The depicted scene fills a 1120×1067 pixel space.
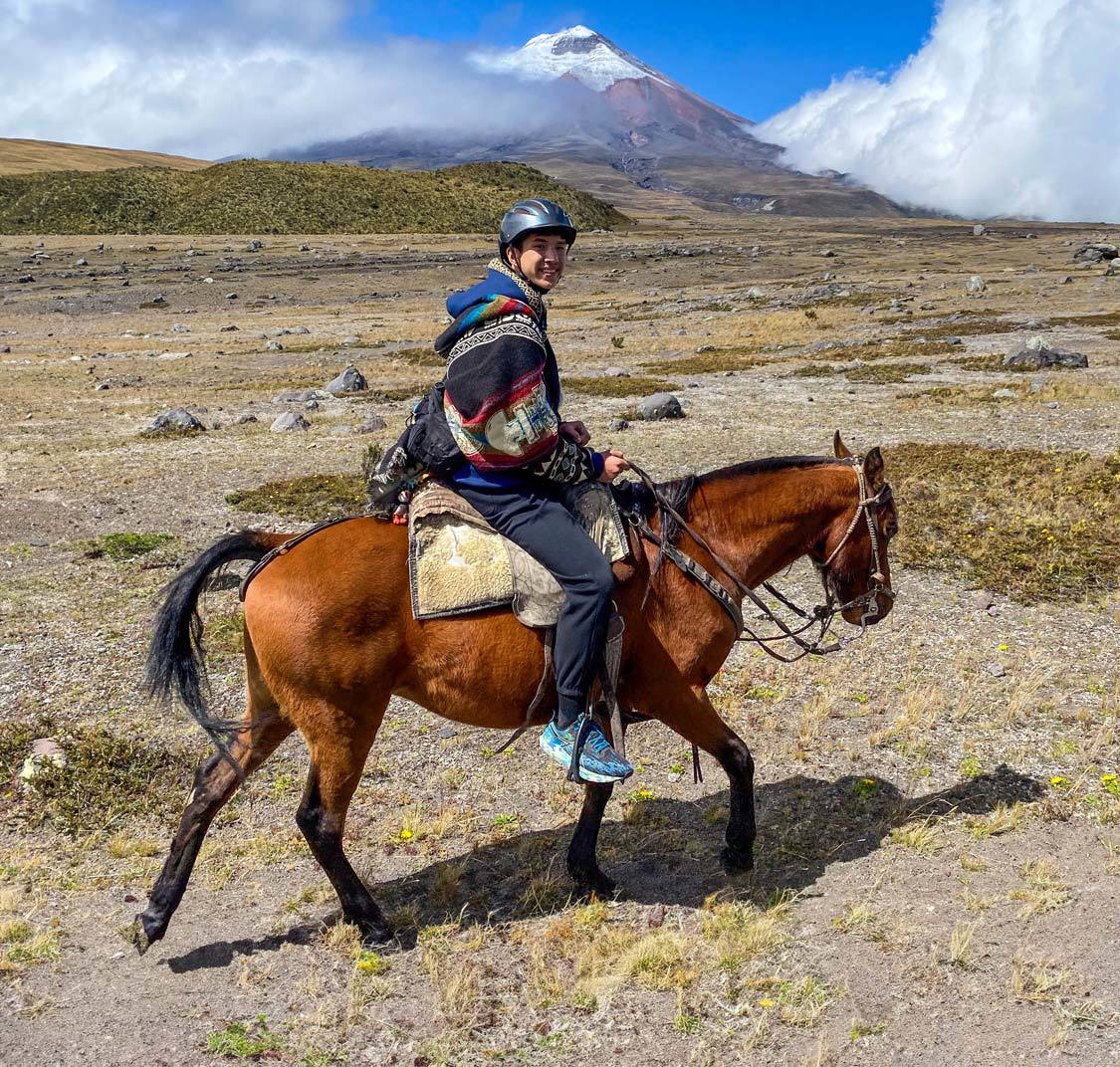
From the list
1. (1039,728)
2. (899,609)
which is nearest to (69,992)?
(1039,728)

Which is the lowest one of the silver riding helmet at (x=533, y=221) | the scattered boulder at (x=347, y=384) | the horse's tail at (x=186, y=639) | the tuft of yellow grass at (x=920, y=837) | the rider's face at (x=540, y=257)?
the tuft of yellow grass at (x=920, y=837)

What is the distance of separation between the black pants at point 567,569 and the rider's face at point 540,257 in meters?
1.20

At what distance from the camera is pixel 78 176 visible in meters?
99.3

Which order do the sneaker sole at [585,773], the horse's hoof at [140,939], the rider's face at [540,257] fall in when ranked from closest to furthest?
1. the rider's face at [540,257]
2. the sneaker sole at [585,773]
3. the horse's hoof at [140,939]

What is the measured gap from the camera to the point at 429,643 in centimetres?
539

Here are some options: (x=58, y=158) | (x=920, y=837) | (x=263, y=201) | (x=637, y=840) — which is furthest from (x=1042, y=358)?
(x=58, y=158)

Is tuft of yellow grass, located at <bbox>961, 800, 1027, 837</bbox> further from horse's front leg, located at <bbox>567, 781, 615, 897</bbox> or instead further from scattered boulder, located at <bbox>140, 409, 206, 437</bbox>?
scattered boulder, located at <bbox>140, 409, 206, 437</bbox>

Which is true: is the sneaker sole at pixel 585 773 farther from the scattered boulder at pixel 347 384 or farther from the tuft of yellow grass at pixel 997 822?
the scattered boulder at pixel 347 384

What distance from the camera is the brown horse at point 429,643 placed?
17.4 feet

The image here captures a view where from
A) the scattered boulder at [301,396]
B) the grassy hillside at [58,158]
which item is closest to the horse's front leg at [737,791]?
the scattered boulder at [301,396]

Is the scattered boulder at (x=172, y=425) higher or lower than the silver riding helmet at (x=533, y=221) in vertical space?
lower

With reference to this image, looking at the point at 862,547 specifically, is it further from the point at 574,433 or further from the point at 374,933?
the point at 374,933

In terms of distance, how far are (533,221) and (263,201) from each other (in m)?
102

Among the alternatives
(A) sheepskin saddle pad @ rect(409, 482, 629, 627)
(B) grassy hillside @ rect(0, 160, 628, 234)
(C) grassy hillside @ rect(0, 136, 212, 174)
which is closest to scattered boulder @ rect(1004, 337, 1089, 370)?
(A) sheepskin saddle pad @ rect(409, 482, 629, 627)
